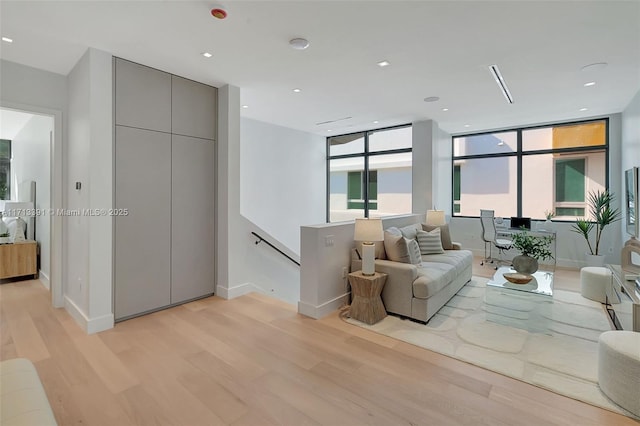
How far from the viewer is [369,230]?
3482 mm

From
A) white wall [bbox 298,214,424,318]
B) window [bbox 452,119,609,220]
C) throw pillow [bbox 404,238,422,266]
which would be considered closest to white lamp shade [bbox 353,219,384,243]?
white wall [bbox 298,214,424,318]

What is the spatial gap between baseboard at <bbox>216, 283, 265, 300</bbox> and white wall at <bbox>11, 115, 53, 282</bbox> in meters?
2.65

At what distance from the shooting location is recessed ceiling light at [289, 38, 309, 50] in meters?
2.96

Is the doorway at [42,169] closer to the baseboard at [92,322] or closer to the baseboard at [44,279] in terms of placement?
the baseboard at [44,279]

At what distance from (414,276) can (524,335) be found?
1205mm

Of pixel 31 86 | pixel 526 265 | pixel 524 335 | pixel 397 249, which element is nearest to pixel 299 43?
pixel 397 249

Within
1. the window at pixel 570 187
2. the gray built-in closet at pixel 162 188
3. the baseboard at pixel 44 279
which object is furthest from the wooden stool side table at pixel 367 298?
the window at pixel 570 187

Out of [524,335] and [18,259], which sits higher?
[18,259]

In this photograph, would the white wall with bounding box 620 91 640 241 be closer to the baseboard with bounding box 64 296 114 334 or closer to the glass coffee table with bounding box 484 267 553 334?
the glass coffee table with bounding box 484 267 553 334

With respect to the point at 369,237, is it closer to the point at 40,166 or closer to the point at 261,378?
the point at 261,378

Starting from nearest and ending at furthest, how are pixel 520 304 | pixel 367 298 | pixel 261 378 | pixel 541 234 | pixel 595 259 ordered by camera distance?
pixel 261 378, pixel 367 298, pixel 520 304, pixel 595 259, pixel 541 234

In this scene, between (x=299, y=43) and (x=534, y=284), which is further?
(x=534, y=284)

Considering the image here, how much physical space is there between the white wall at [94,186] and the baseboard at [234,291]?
1.29m

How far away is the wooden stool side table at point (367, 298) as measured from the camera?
3.34m
